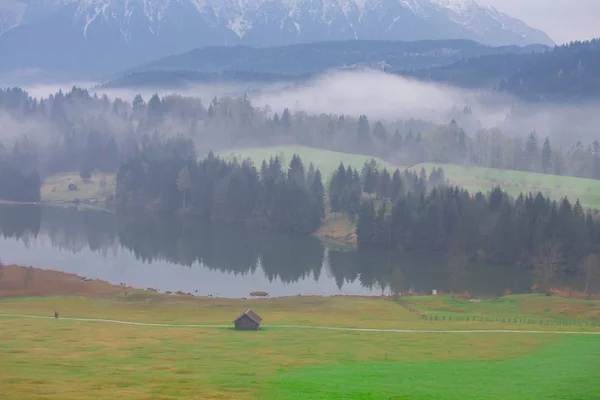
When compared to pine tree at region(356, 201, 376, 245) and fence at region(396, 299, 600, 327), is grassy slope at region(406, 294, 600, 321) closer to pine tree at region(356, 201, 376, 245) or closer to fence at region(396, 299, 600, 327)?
fence at region(396, 299, 600, 327)

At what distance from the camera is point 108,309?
327ft

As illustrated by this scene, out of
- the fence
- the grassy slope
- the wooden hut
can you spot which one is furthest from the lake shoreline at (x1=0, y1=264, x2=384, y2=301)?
the wooden hut

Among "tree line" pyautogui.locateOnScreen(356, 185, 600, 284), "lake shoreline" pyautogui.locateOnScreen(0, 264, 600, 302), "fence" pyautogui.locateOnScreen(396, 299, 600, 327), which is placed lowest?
"fence" pyautogui.locateOnScreen(396, 299, 600, 327)

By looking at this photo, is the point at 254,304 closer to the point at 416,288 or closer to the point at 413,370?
the point at 416,288

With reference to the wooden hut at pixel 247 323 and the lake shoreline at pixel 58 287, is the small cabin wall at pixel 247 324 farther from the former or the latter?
the lake shoreline at pixel 58 287

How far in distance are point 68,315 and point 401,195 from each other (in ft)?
360

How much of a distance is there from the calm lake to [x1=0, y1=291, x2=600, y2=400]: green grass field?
36.7 metres

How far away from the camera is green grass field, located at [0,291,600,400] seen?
5016 centimetres

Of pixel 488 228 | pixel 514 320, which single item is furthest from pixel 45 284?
pixel 488 228

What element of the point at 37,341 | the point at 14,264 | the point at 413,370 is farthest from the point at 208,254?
the point at 413,370

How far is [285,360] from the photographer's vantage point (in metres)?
62.8

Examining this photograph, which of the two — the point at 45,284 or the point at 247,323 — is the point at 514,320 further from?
the point at 45,284

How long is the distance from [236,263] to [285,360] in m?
90.9

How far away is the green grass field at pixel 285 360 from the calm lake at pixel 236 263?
120 ft
